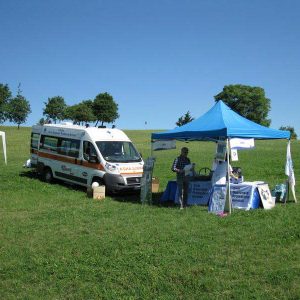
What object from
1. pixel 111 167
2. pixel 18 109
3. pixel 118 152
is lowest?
pixel 111 167

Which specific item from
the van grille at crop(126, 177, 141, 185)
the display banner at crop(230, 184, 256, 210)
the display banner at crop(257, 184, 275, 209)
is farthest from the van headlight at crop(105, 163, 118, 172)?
the display banner at crop(257, 184, 275, 209)

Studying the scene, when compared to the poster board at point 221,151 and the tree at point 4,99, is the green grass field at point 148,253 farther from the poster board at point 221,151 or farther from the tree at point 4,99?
the tree at point 4,99

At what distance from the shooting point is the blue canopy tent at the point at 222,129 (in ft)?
36.9

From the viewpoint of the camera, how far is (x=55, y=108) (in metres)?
95.1

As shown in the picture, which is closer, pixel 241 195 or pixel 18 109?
→ pixel 241 195

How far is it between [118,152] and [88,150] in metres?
1.10

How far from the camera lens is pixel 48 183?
18312 mm

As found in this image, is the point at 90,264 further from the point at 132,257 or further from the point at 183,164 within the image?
the point at 183,164

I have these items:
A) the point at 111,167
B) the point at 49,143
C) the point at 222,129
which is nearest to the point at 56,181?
the point at 49,143

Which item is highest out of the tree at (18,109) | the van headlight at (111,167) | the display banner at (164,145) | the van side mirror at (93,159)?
the tree at (18,109)

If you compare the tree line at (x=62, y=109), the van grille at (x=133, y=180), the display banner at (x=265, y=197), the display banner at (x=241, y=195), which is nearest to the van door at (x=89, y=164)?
the van grille at (x=133, y=180)

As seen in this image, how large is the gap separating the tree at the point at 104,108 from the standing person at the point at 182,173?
3476 inches

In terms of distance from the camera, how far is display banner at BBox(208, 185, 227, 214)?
11.0 metres

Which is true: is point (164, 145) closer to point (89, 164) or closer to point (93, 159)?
point (93, 159)
